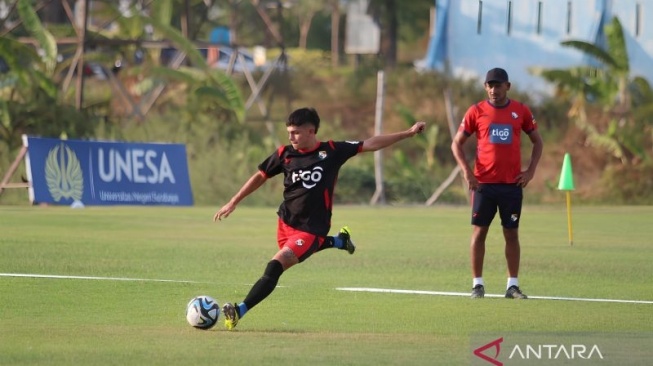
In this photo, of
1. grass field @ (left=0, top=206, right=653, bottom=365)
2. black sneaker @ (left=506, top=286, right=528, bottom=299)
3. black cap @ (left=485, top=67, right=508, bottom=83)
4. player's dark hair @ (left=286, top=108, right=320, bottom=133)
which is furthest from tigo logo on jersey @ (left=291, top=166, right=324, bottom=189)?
black sneaker @ (left=506, top=286, right=528, bottom=299)

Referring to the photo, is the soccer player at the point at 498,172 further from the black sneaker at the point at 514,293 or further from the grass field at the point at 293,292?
the grass field at the point at 293,292

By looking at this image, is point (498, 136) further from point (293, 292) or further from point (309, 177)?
point (309, 177)

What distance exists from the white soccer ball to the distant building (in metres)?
31.5

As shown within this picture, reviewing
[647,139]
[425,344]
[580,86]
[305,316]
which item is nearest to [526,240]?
[305,316]

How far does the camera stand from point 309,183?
37.3 ft

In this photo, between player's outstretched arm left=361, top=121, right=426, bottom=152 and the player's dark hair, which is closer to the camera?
the player's dark hair

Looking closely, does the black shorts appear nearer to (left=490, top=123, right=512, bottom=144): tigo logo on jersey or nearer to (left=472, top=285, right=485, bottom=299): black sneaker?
(left=490, top=123, right=512, bottom=144): tigo logo on jersey

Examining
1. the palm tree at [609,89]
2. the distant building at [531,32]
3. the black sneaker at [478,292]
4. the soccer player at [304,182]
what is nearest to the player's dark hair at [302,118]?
the soccer player at [304,182]

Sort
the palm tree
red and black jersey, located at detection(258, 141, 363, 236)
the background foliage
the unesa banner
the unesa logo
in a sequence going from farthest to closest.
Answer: the palm tree
the background foliage
the unesa logo
the unesa banner
red and black jersey, located at detection(258, 141, 363, 236)

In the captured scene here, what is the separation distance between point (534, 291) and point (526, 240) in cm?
758

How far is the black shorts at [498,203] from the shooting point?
13539 millimetres

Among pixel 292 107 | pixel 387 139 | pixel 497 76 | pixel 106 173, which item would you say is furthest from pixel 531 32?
pixel 387 139

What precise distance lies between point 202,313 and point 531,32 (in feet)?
116

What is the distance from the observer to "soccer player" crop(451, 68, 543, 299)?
13.5 m
